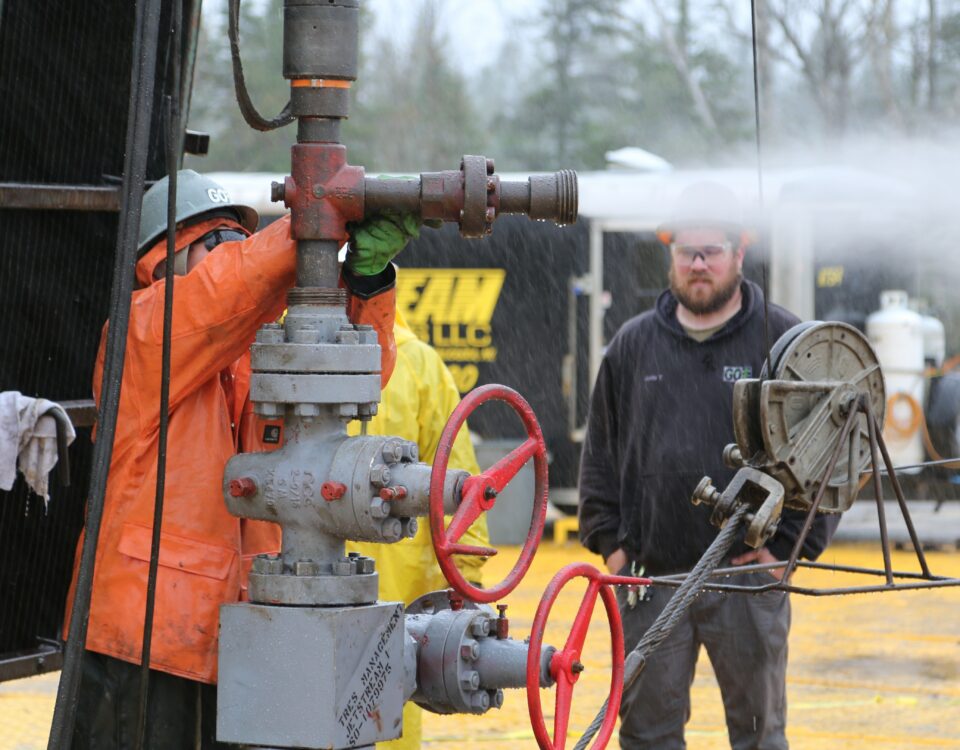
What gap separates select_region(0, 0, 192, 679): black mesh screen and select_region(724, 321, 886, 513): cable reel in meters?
1.61

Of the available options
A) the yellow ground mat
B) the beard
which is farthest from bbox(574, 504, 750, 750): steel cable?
the yellow ground mat

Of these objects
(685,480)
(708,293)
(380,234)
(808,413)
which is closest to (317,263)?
(380,234)

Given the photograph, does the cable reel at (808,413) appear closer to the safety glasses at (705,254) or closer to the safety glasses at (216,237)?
the safety glasses at (216,237)

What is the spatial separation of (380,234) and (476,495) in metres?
0.57

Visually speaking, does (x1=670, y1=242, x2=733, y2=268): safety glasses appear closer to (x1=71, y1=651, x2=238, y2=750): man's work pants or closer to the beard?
the beard

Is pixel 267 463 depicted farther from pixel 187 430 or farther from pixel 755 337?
pixel 755 337

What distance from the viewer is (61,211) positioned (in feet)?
12.4

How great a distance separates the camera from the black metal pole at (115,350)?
279cm

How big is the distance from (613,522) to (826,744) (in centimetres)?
181

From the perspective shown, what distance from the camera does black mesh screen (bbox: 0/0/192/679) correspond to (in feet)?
12.0

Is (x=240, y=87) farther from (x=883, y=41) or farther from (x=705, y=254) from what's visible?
(x=883, y=41)

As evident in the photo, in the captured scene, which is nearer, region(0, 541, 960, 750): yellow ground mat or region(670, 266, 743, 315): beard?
region(670, 266, 743, 315): beard

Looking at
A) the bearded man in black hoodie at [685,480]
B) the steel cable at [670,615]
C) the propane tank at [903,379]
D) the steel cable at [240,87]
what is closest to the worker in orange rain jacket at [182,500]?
the steel cable at [240,87]

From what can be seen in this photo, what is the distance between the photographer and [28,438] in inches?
129
